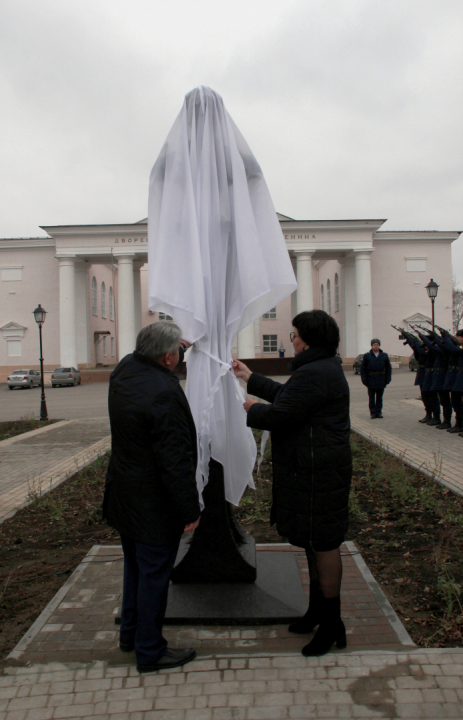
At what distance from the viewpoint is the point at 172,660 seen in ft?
8.82

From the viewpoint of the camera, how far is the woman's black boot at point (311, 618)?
2980 millimetres

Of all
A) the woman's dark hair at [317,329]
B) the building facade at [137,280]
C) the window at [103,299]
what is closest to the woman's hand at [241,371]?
the woman's dark hair at [317,329]

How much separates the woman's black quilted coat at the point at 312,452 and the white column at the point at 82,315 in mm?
41640

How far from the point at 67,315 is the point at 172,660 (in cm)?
4020

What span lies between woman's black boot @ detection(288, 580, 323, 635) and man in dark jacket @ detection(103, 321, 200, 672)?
24.9 inches

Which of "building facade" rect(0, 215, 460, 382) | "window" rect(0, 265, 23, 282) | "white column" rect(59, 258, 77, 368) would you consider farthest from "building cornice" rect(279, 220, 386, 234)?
"window" rect(0, 265, 23, 282)

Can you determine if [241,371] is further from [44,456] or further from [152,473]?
[44,456]

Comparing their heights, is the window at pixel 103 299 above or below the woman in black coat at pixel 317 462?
above

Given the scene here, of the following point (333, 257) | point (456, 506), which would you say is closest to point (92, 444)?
point (456, 506)

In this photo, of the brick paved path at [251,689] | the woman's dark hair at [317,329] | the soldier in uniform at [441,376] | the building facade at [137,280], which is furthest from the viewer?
the building facade at [137,280]

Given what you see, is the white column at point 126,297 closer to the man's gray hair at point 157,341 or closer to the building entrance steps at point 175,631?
the building entrance steps at point 175,631

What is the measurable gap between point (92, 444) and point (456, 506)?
6970 millimetres

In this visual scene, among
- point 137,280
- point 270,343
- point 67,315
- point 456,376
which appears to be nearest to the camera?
point 456,376

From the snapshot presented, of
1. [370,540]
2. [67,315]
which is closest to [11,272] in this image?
[67,315]
